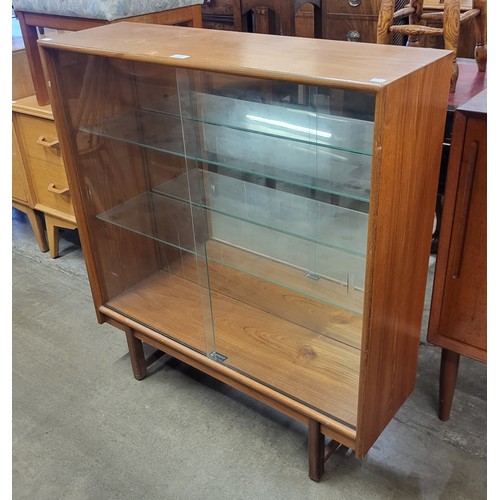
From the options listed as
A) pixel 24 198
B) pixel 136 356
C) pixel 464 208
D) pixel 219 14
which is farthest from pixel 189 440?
pixel 219 14

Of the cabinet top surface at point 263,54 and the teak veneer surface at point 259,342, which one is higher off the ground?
the cabinet top surface at point 263,54

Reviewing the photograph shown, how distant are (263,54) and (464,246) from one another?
0.66 m

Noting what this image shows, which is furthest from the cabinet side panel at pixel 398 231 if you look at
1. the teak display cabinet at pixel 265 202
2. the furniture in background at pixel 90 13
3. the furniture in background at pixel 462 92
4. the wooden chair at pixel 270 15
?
the wooden chair at pixel 270 15

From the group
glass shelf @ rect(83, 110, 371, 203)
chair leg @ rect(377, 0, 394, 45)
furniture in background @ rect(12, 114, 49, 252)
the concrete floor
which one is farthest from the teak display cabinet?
furniture in background @ rect(12, 114, 49, 252)

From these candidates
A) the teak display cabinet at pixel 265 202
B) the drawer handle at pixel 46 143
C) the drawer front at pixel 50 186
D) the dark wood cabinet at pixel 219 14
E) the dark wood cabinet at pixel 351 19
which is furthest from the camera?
the dark wood cabinet at pixel 219 14

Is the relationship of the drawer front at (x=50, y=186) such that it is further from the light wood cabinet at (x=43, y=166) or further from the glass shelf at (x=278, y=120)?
the glass shelf at (x=278, y=120)

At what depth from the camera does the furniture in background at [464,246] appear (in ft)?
4.29

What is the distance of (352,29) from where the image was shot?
2.75 metres

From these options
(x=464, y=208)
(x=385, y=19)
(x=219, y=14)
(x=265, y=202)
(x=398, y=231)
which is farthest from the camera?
(x=219, y=14)

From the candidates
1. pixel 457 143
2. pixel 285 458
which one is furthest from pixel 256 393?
pixel 457 143

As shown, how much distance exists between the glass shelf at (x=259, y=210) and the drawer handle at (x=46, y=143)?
91 centimetres

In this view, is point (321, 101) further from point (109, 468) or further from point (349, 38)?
point (349, 38)

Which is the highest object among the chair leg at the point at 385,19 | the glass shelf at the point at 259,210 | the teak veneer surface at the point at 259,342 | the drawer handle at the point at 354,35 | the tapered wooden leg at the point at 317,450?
the chair leg at the point at 385,19

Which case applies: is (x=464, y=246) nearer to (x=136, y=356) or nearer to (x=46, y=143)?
(x=136, y=356)
